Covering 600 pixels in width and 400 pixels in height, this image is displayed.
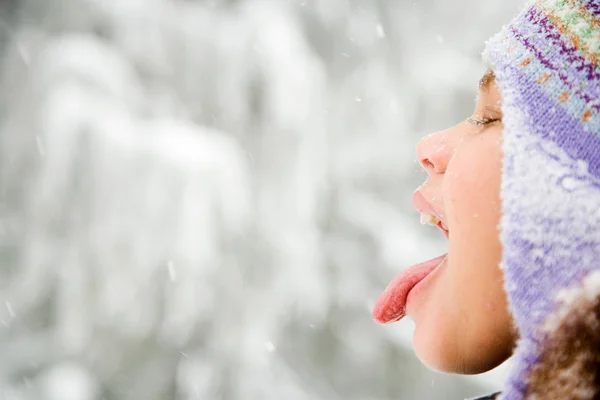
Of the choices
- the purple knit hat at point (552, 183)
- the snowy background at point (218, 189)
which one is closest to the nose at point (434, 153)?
the purple knit hat at point (552, 183)

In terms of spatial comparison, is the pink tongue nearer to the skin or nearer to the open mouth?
the open mouth

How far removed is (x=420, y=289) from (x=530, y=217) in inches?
10.2

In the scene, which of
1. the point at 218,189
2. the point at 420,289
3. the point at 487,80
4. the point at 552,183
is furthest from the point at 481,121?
the point at 218,189

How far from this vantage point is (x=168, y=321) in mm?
2795

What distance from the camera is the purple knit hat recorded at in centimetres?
56

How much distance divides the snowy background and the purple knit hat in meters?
2.16

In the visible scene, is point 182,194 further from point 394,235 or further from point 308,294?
point 394,235

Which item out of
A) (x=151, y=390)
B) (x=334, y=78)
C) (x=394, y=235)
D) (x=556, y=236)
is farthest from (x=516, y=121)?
(x=151, y=390)

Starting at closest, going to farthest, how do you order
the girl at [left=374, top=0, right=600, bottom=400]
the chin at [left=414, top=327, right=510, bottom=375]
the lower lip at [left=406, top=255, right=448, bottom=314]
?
the girl at [left=374, top=0, right=600, bottom=400], the chin at [left=414, top=327, right=510, bottom=375], the lower lip at [left=406, top=255, right=448, bottom=314]

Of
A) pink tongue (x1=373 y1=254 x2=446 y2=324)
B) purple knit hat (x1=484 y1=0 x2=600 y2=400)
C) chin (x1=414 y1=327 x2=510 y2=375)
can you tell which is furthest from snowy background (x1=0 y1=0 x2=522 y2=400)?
purple knit hat (x1=484 y1=0 x2=600 y2=400)

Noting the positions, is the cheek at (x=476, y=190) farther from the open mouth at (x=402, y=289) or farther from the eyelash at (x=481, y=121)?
the open mouth at (x=402, y=289)

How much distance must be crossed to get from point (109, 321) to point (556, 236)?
2.57m

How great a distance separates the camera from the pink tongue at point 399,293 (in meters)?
0.84

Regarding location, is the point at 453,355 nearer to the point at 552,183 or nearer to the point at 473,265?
the point at 473,265
